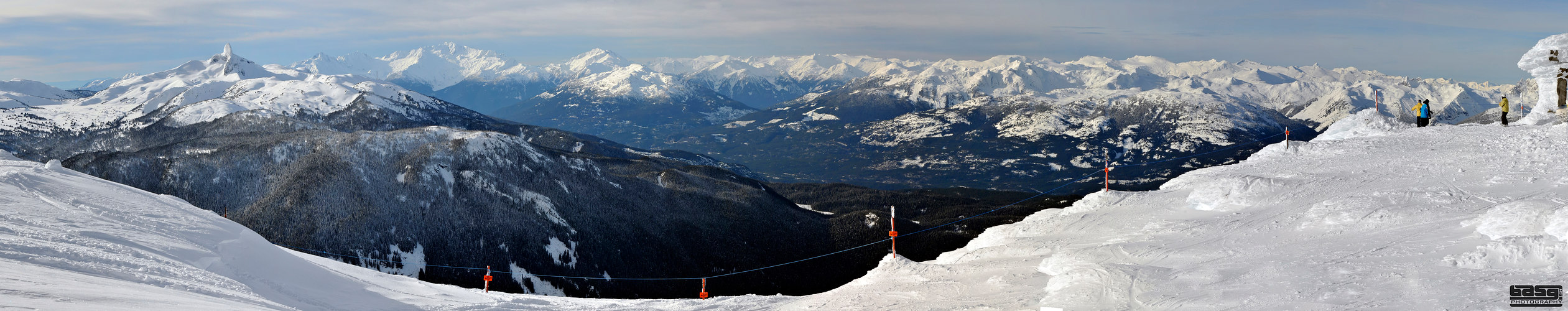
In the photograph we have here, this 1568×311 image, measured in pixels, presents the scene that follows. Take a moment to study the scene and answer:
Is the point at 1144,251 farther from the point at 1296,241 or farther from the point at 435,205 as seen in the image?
the point at 435,205

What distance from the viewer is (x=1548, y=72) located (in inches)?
2062

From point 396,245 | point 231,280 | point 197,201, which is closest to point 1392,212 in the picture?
point 231,280

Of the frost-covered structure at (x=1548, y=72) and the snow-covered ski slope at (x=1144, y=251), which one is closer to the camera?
the snow-covered ski slope at (x=1144, y=251)

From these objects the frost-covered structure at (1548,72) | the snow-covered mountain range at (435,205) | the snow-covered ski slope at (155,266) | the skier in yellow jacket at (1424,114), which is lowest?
the snow-covered mountain range at (435,205)

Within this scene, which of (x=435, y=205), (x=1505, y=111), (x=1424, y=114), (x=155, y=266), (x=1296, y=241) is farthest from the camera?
(x=435, y=205)

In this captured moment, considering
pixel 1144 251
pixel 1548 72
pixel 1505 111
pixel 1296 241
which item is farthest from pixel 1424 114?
pixel 1144 251

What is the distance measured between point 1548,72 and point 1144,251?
4726cm

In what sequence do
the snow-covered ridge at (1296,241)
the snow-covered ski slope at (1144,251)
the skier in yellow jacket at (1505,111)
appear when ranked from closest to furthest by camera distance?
the snow-covered ridge at (1296,241) < the snow-covered ski slope at (1144,251) < the skier in yellow jacket at (1505,111)

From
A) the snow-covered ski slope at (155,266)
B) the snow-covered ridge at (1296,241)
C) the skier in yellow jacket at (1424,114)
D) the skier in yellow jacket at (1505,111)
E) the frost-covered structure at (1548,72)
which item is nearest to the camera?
the snow-covered ridge at (1296,241)

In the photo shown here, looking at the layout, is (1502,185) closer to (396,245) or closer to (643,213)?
(396,245)

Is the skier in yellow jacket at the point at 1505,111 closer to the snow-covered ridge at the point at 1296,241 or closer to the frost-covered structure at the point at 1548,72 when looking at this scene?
the frost-covered structure at the point at 1548,72

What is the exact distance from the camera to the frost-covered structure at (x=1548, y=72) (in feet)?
168

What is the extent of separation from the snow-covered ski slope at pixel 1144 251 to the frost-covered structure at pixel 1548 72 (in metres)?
10.2

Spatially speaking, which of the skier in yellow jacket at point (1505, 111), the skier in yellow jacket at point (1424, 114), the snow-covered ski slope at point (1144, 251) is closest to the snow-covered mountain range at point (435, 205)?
the snow-covered ski slope at point (1144, 251)
